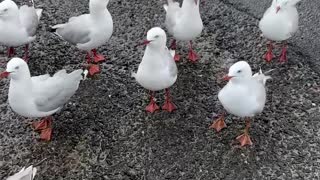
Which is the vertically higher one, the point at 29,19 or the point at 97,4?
the point at 97,4

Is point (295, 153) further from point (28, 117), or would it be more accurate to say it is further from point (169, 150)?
point (28, 117)

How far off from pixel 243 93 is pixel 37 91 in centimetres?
130

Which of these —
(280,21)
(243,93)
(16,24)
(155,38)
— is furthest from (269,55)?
(16,24)

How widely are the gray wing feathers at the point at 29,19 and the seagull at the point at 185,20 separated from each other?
0.97 m

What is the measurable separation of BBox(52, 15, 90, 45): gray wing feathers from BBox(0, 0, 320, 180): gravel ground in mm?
288

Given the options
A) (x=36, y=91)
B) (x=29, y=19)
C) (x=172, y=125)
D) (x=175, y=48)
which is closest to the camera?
(x=36, y=91)

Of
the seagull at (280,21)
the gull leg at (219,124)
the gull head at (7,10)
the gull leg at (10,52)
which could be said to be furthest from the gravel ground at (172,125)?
the gull head at (7,10)

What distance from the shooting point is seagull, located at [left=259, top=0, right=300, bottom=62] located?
3883 mm

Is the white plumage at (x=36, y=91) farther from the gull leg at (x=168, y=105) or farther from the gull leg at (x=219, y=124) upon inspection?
the gull leg at (x=219, y=124)

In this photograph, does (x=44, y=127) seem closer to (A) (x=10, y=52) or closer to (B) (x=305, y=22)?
(A) (x=10, y=52)

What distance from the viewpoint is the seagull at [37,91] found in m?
3.37

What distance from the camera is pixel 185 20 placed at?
12.5 ft

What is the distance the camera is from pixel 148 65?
11.6ft

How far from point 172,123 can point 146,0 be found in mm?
1376
